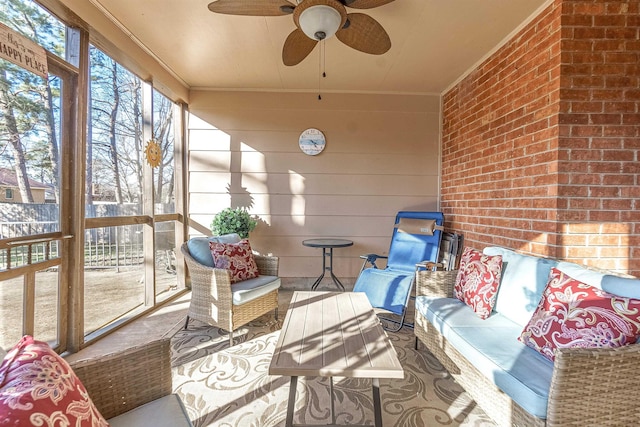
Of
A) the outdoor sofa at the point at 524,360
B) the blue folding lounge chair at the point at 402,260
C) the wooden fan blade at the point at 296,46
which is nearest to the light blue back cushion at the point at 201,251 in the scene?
the blue folding lounge chair at the point at 402,260

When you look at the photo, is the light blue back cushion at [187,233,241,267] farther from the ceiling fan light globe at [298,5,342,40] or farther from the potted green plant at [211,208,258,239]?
the ceiling fan light globe at [298,5,342,40]

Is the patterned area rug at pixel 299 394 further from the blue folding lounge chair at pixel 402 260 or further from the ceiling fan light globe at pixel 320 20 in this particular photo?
the ceiling fan light globe at pixel 320 20

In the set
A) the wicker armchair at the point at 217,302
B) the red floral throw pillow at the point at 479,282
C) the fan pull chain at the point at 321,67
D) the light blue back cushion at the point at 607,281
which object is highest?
the fan pull chain at the point at 321,67

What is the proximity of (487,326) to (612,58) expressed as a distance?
6.62 ft

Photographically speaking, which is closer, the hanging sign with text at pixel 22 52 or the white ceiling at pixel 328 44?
the hanging sign with text at pixel 22 52

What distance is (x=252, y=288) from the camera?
8.70 feet

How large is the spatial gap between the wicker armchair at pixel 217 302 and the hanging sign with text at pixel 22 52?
5.41ft

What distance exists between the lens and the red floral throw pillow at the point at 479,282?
2.08 metres

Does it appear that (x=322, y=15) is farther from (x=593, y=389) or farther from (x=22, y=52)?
(x=593, y=389)

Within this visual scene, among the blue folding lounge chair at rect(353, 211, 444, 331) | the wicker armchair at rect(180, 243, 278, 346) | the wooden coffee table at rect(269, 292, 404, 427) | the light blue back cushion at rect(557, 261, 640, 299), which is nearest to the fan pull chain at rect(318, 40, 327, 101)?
the blue folding lounge chair at rect(353, 211, 444, 331)

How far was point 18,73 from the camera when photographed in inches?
74.3

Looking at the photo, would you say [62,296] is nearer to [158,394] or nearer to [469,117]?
[158,394]

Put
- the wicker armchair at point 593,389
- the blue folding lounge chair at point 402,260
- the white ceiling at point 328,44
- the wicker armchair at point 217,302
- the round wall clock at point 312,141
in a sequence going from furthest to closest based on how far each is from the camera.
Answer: the round wall clock at point 312,141 → the blue folding lounge chair at point 402,260 → the wicker armchair at point 217,302 → the white ceiling at point 328,44 → the wicker armchair at point 593,389

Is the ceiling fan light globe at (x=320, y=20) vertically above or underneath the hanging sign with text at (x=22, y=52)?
above
